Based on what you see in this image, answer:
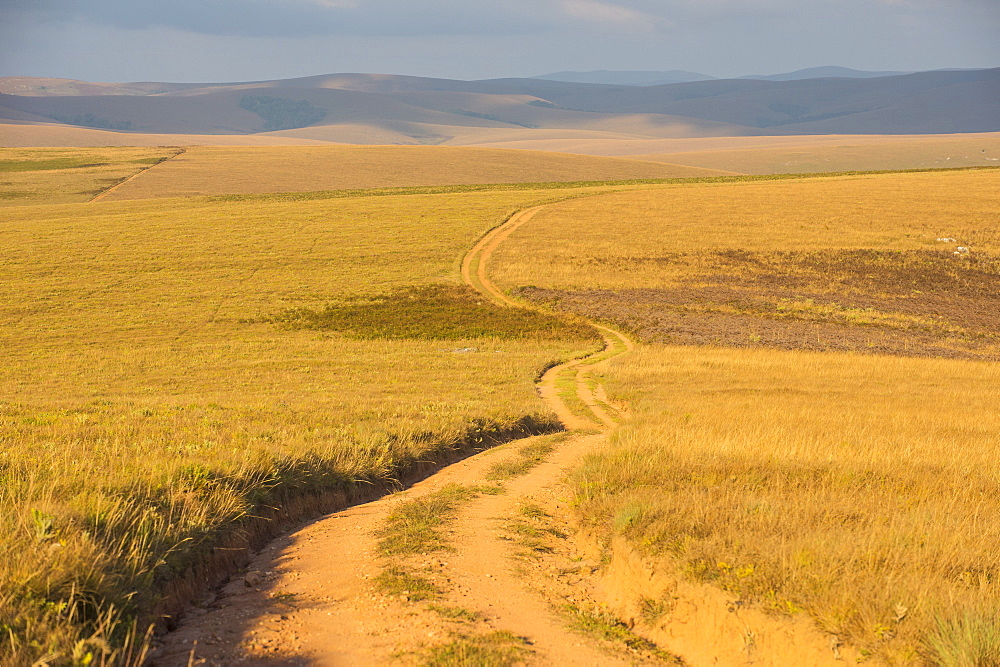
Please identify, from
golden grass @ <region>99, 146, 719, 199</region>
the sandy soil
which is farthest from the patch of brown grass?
golden grass @ <region>99, 146, 719, 199</region>

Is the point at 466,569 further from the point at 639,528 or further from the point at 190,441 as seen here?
the point at 190,441

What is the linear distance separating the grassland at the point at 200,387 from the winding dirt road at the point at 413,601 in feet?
1.89

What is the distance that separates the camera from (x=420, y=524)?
8.41 meters

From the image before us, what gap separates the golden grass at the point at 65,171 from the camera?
294ft

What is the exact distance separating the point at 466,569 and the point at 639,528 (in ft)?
5.70

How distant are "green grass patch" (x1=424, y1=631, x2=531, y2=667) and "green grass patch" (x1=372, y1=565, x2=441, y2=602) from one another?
808 millimetres

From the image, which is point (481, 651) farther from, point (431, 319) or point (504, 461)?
point (431, 319)

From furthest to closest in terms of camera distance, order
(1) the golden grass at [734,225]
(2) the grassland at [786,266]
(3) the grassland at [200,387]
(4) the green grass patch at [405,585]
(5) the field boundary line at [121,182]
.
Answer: (5) the field boundary line at [121,182], (1) the golden grass at [734,225], (2) the grassland at [786,266], (4) the green grass patch at [405,585], (3) the grassland at [200,387]

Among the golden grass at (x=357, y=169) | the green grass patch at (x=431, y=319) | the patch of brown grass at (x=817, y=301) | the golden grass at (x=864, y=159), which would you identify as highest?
the golden grass at (x=864, y=159)

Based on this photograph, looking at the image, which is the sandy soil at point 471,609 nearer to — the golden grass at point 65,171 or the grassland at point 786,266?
the grassland at point 786,266

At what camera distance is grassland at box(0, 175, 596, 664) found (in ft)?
19.5

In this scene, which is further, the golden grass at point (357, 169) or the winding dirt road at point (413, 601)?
the golden grass at point (357, 169)

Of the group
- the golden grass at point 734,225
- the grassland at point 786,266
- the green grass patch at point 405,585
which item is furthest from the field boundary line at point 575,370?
the green grass patch at point 405,585

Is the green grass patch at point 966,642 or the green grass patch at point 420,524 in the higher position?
the green grass patch at point 966,642
